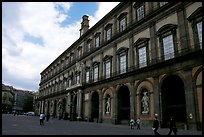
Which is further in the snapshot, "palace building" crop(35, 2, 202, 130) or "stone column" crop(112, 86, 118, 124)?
"stone column" crop(112, 86, 118, 124)

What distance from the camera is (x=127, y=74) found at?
28734 mm

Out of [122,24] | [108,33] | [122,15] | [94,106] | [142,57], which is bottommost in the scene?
[94,106]

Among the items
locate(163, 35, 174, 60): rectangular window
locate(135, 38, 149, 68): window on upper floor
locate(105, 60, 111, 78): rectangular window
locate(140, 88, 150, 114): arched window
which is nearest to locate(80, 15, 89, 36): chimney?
locate(105, 60, 111, 78): rectangular window

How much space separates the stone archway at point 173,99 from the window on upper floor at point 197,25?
4140 millimetres

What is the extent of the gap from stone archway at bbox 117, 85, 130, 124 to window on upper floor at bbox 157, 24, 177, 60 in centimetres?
829

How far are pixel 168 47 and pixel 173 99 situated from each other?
545 centimetres

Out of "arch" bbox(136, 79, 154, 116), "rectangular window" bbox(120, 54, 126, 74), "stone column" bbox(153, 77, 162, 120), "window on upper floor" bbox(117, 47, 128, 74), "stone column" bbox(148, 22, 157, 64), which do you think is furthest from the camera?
"rectangular window" bbox(120, 54, 126, 74)

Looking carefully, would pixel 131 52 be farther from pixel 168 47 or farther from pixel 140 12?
pixel 168 47

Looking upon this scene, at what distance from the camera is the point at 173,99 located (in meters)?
24.2

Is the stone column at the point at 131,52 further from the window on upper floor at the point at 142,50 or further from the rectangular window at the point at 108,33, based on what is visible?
the rectangular window at the point at 108,33

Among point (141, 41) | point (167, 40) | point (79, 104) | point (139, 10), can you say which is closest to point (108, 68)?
point (141, 41)

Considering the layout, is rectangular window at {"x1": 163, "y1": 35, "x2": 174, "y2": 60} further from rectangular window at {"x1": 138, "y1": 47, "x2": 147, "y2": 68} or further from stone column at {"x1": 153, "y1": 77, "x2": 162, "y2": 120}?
rectangular window at {"x1": 138, "y1": 47, "x2": 147, "y2": 68}

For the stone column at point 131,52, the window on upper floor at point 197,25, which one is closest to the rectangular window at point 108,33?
the stone column at point 131,52

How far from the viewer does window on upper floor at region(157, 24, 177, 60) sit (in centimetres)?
2308
